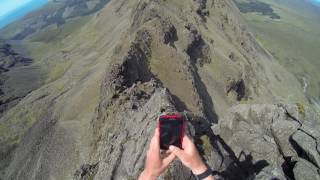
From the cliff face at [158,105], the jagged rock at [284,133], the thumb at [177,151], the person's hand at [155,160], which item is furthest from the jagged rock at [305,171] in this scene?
the thumb at [177,151]

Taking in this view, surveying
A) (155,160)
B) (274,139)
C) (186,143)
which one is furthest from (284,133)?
(155,160)

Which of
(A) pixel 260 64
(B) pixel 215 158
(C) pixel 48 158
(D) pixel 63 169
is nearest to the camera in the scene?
(B) pixel 215 158

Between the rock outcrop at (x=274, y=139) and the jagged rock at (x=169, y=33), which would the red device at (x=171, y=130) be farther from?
the jagged rock at (x=169, y=33)

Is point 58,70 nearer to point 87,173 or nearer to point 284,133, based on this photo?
point 87,173

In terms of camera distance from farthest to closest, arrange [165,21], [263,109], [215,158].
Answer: [165,21]
[263,109]
[215,158]

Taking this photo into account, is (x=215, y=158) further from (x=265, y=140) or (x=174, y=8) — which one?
(x=174, y=8)

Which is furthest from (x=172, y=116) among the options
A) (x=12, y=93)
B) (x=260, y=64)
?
(x=12, y=93)
